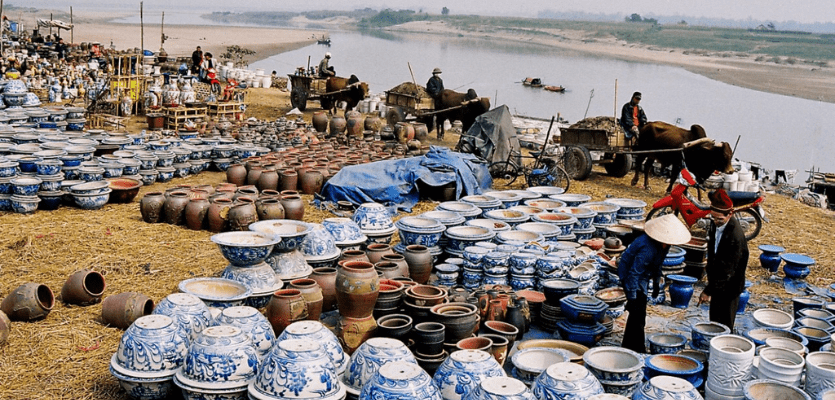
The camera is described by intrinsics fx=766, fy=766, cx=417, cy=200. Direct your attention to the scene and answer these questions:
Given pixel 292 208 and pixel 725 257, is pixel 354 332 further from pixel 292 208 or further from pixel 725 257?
pixel 292 208

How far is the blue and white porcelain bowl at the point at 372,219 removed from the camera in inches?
357

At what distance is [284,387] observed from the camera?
4.95m

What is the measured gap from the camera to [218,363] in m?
5.20

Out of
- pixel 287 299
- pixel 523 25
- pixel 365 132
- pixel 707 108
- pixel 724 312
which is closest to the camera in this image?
pixel 287 299

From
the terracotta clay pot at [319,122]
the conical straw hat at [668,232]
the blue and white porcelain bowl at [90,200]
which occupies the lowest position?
the blue and white porcelain bowl at [90,200]

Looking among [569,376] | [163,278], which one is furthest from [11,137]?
[569,376]

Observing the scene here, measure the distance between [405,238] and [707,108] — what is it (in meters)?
29.9

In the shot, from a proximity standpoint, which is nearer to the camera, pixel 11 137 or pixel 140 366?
pixel 140 366

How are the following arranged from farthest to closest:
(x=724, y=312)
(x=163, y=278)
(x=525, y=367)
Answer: (x=163, y=278) < (x=724, y=312) < (x=525, y=367)

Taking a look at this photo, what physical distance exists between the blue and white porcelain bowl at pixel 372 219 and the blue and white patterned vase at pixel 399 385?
166 inches

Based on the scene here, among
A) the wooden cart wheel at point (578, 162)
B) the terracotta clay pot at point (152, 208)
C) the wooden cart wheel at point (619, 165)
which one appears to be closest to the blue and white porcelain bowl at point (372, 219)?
the terracotta clay pot at point (152, 208)

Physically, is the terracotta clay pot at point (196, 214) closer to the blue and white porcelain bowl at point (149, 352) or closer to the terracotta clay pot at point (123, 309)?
the terracotta clay pot at point (123, 309)

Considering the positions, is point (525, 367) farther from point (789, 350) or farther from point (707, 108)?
point (707, 108)

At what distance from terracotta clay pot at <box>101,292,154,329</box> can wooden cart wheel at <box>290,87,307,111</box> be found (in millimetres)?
15032
